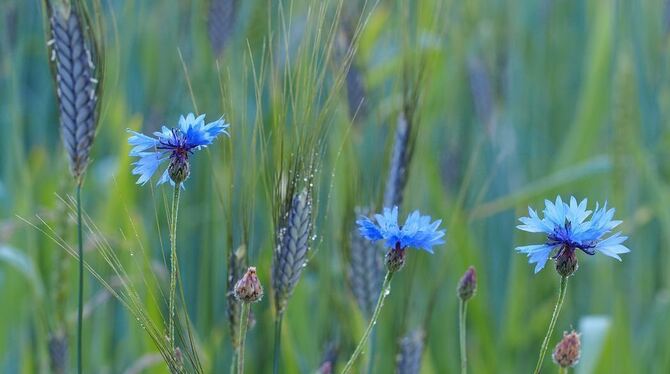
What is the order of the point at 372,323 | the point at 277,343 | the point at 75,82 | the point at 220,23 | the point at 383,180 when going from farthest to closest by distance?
the point at 220,23 → the point at 383,180 → the point at 75,82 → the point at 277,343 → the point at 372,323

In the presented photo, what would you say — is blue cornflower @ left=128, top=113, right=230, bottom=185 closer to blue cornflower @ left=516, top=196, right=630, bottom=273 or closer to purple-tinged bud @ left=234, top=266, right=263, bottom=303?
purple-tinged bud @ left=234, top=266, right=263, bottom=303

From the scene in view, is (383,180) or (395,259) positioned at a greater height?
(383,180)

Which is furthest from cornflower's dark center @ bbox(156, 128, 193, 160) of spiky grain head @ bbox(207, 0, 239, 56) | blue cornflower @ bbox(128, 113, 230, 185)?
spiky grain head @ bbox(207, 0, 239, 56)

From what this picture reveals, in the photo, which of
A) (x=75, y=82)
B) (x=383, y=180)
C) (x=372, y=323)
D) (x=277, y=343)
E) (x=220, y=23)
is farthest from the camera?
(x=220, y=23)

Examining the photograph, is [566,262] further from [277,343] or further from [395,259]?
[277,343]

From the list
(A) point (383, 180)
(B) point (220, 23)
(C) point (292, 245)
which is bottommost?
(C) point (292, 245)

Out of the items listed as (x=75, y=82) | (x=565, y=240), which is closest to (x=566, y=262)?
(x=565, y=240)

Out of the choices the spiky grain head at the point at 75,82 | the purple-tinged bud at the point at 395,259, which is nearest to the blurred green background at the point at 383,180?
the spiky grain head at the point at 75,82
